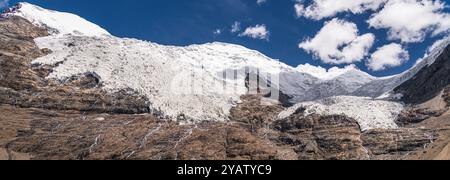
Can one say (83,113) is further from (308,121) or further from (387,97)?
Answer: (387,97)

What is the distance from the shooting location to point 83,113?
411 feet

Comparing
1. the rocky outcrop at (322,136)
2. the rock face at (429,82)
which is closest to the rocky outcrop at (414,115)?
the rock face at (429,82)

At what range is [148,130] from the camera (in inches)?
4761

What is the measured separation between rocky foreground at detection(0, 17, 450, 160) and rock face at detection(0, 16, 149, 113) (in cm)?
23

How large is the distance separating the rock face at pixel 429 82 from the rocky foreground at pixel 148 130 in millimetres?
4639

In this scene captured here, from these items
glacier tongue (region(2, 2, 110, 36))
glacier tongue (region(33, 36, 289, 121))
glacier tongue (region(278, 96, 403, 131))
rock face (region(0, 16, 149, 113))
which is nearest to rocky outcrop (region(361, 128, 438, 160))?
glacier tongue (region(278, 96, 403, 131))

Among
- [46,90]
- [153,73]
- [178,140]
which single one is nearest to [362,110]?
[178,140]

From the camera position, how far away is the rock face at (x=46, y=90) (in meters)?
124

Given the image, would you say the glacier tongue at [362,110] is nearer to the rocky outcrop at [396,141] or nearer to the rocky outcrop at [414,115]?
the rocky outcrop at [414,115]

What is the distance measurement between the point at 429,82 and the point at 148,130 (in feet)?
223

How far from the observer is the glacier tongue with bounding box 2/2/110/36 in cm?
16591

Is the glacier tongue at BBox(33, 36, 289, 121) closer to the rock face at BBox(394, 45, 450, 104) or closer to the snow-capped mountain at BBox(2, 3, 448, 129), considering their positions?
the snow-capped mountain at BBox(2, 3, 448, 129)
